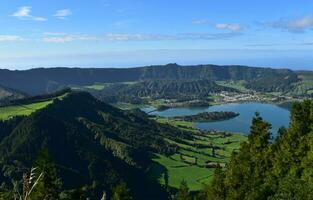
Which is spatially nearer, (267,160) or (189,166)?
(267,160)

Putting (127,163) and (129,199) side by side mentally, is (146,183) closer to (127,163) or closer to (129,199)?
(127,163)

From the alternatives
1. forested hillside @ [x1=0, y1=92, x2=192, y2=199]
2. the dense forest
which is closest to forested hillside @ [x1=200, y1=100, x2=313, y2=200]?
the dense forest

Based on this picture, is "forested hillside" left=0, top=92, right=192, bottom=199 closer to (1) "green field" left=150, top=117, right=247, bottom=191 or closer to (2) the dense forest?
(2) the dense forest

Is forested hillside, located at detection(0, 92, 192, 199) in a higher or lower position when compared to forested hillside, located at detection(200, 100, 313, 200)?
lower

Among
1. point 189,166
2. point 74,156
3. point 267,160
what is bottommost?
point 189,166

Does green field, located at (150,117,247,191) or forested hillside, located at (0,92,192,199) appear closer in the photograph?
forested hillside, located at (0,92,192,199)

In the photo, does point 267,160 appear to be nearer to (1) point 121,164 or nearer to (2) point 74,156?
(1) point 121,164

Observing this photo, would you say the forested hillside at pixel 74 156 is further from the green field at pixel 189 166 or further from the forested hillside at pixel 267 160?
the forested hillside at pixel 267 160

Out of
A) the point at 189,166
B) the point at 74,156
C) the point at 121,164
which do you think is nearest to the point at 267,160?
the point at 189,166

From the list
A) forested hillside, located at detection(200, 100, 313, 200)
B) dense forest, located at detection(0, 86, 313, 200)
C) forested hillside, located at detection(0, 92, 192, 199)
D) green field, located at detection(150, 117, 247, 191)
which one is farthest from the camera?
green field, located at detection(150, 117, 247, 191)

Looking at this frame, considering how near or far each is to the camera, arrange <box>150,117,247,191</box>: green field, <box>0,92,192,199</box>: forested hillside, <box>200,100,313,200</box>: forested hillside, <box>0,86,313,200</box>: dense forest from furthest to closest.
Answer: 1. <box>150,117,247,191</box>: green field
2. <box>0,92,192,199</box>: forested hillside
3. <box>200,100,313,200</box>: forested hillside
4. <box>0,86,313,200</box>: dense forest
